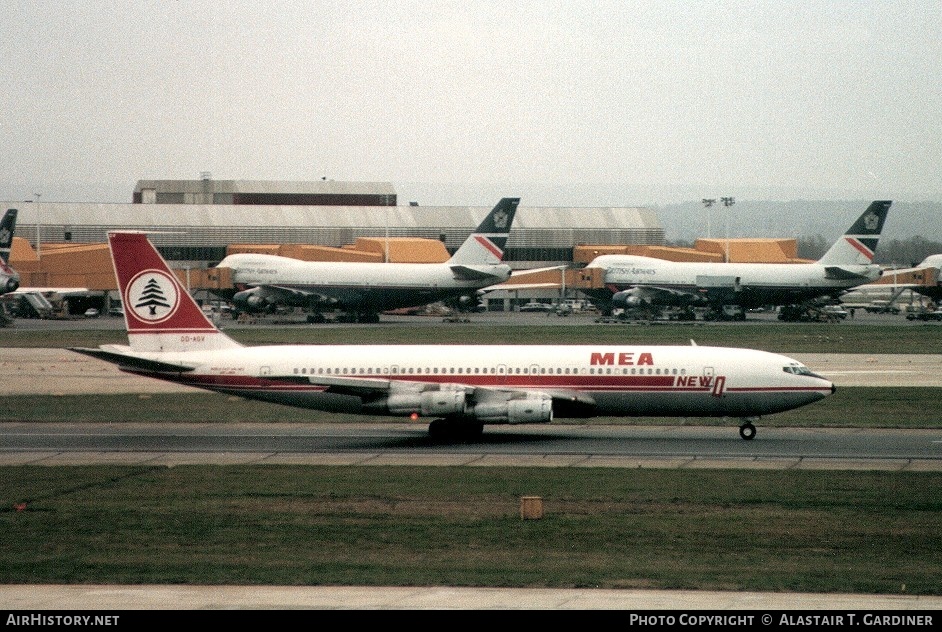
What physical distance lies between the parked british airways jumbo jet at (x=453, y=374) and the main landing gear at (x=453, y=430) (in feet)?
0.17

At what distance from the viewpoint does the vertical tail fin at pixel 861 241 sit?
446ft

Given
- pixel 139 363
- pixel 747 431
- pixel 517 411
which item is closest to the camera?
pixel 517 411

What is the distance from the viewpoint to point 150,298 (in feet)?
175

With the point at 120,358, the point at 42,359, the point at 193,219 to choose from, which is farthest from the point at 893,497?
the point at 193,219

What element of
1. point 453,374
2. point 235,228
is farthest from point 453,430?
point 235,228

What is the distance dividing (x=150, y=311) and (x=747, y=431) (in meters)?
25.5

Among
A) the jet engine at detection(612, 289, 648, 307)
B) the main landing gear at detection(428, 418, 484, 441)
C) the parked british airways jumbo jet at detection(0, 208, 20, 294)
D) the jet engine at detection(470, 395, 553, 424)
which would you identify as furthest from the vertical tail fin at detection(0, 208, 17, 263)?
the jet engine at detection(470, 395, 553, 424)

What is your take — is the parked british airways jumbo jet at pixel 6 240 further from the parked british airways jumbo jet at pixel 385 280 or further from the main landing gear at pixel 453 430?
the main landing gear at pixel 453 430

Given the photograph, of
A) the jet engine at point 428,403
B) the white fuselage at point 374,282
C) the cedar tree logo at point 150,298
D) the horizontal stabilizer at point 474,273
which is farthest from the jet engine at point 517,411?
the white fuselage at point 374,282

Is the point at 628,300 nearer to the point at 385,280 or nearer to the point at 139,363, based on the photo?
the point at 385,280

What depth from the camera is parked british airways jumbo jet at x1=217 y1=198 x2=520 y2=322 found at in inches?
5094

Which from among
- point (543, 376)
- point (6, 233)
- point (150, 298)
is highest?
point (6, 233)
